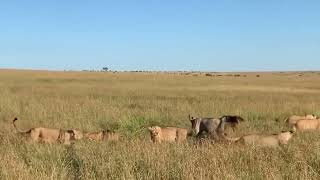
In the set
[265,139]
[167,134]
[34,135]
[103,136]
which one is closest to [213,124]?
[167,134]

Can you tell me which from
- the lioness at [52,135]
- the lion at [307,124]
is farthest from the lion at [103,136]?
the lion at [307,124]

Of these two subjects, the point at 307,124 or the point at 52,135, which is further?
the point at 307,124

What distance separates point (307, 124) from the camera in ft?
52.5

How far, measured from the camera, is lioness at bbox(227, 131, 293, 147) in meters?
11.3

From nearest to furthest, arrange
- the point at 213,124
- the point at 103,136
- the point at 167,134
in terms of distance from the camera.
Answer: the point at 103,136, the point at 167,134, the point at 213,124

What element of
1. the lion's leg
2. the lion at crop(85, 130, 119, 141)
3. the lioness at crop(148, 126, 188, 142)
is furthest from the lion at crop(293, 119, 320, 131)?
the lion's leg

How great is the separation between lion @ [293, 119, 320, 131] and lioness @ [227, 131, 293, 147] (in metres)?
3.72

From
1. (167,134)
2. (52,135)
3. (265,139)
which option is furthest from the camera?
(167,134)

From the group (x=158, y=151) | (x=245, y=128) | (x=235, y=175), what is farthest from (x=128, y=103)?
(x=235, y=175)

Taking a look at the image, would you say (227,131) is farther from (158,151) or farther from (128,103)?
(128,103)

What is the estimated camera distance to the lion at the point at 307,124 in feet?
51.6

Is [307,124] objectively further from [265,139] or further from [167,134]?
[167,134]

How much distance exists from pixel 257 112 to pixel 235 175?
1285 centimetres

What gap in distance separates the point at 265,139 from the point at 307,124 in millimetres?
4683
